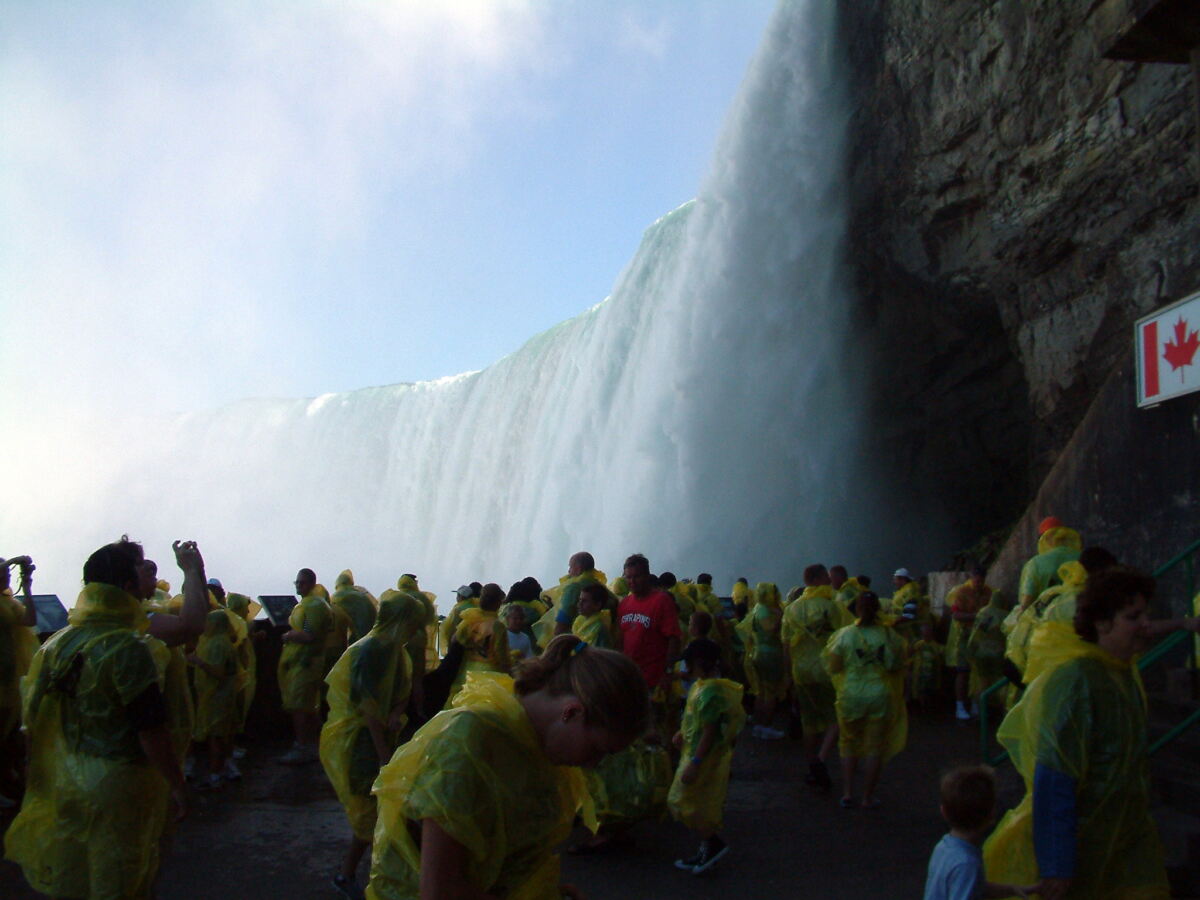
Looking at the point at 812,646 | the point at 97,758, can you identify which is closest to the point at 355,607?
the point at 812,646

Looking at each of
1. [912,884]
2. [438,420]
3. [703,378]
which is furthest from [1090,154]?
[438,420]

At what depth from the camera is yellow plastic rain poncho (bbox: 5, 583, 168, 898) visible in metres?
3.30

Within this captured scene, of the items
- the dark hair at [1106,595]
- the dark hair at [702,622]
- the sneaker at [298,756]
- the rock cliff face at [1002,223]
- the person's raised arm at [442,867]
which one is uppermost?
the rock cliff face at [1002,223]

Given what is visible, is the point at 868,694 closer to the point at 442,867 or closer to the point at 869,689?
the point at 869,689

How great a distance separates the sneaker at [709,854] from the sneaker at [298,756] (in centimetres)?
478

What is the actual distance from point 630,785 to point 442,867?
4418mm

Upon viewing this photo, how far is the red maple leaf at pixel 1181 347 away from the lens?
8516 millimetres

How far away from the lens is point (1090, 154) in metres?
15.0

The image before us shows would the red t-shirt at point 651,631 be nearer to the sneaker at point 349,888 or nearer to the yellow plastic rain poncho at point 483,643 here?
the yellow plastic rain poncho at point 483,643

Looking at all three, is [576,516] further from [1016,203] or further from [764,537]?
[1016,203]

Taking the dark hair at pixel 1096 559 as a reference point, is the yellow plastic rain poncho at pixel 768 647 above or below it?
below

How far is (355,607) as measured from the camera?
920 centimetres

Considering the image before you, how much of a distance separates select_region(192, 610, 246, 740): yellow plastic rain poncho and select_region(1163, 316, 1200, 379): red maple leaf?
8282 mm

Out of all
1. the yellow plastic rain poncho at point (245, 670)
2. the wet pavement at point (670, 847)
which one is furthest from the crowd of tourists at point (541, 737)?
the yellow plastic rain poncho at point (245, 670)
